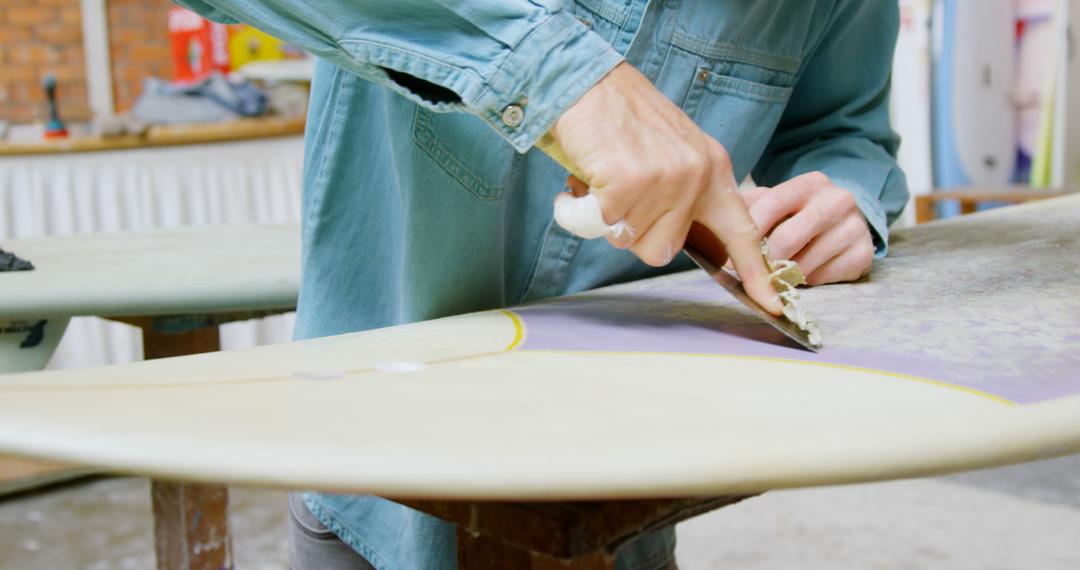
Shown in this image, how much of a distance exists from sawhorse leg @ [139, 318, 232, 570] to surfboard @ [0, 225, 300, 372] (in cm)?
11

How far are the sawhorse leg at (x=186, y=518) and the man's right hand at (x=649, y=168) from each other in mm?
903

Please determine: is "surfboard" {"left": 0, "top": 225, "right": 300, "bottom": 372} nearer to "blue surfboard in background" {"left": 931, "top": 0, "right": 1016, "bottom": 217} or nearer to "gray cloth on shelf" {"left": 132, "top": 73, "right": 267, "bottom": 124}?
"gray cloth on shelf" {"left": 132, "top": 73, "right": 267, "bottom": 124}

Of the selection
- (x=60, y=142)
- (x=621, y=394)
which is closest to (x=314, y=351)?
(x=621, y=394)

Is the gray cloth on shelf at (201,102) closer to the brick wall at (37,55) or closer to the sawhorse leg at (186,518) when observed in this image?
the brick wall at (37,55)

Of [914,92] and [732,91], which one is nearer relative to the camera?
[732,91]

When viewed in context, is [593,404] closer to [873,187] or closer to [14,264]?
[873,187]

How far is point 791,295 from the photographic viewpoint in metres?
0.68

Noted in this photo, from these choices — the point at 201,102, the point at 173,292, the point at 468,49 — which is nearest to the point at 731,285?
the point at 468,49

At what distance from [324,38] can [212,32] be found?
3.73 metres

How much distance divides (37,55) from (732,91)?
4.24 m

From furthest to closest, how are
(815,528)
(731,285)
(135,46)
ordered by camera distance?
1. (135,46)
2. (815,528)
3. (731,285)

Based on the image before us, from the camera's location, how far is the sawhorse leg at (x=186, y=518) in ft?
4.39

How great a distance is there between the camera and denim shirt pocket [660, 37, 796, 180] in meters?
0.87

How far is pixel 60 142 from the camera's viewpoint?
2.90 metres
